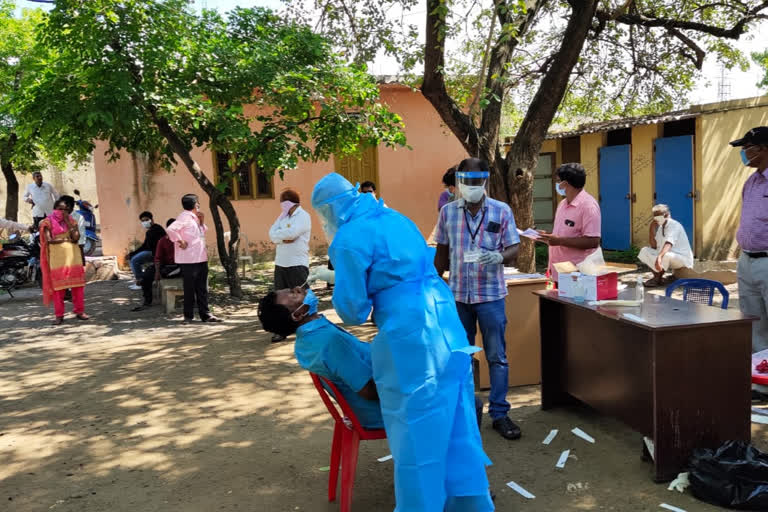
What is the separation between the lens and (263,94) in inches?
348

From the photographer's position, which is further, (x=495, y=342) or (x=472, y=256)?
(x=495, y=342)

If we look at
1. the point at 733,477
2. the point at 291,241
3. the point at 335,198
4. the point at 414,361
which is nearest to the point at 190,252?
the point at 291,241

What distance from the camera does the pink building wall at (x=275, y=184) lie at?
43.5 feet

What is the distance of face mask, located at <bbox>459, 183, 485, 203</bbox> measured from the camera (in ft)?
13.4

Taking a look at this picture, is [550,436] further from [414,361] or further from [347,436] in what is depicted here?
[414,361]

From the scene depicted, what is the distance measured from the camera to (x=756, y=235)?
4555 millimetres

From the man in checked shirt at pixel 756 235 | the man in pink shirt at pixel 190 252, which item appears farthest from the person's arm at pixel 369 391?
the man in pink shirt at pixel 190 252

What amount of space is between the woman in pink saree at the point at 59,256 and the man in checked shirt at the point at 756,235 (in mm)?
7929

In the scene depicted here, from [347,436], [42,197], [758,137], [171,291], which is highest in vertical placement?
[42,197]

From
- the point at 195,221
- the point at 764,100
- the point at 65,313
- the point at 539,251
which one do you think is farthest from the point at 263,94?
the point at 764,100

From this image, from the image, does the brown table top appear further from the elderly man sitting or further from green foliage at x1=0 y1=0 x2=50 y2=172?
green foliage at x1=0 y1=0 x2=50 y2=172

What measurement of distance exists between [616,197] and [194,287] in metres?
9.59

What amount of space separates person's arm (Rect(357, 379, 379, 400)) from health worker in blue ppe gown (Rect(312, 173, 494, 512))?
19 cm

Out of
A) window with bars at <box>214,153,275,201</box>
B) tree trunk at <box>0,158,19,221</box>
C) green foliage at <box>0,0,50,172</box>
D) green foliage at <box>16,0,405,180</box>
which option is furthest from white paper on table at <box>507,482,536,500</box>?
tree trunk at <box>0,158,19,221</box>
